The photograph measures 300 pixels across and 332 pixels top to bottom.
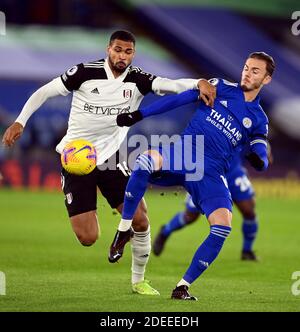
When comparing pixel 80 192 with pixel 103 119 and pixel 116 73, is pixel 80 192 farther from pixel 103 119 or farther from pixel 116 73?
pixel 116 73

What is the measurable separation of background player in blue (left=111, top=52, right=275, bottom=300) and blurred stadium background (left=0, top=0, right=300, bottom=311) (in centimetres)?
215

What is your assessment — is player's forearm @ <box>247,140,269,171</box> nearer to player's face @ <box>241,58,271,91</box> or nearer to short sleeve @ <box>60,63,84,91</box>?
player's face @ <box>241,58,271,91</box>

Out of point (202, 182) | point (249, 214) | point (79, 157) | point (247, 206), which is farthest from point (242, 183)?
point (202, 182)

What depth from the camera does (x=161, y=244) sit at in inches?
559

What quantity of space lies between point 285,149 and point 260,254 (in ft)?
51.3

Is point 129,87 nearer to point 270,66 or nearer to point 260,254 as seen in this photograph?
point 270,66

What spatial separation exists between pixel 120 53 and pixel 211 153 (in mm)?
1354

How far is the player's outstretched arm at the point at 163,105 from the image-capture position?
9148 millimetres

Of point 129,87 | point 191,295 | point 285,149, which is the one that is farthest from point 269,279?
point 285,149

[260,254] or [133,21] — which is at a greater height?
[133,21]

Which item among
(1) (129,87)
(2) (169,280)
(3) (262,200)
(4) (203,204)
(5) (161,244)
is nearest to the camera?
(4) (203,204)
